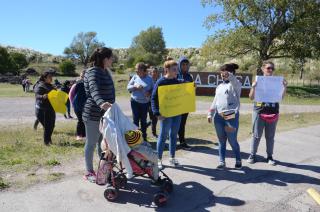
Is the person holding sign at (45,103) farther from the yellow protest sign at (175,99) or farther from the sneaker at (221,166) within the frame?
the sneaker at (221,166)

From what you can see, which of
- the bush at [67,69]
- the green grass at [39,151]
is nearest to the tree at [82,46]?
the bush at [67,69]

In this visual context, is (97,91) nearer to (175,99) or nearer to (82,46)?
(175,99)

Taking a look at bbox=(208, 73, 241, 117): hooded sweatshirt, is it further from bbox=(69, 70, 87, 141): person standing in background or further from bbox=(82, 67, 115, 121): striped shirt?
bbox=(69, 70, 87, 141): person standing in background

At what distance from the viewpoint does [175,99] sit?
23.0ft

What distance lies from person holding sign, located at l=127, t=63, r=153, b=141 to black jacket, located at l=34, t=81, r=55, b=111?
2.10 meters

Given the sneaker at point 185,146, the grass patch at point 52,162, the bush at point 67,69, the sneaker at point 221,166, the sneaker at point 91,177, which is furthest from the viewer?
the bush at point 67,69

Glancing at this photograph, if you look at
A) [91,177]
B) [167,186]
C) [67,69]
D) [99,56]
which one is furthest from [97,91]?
[67,69]

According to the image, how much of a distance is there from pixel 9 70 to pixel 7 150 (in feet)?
155

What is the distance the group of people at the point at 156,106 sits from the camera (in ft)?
18.6

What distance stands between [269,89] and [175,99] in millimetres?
1833

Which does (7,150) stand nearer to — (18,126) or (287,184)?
(18,126)

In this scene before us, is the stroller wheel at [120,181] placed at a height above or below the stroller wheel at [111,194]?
above

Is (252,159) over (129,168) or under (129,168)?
under

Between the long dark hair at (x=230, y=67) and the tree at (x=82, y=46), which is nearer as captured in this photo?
the long dark hair at (x=230, y=67)
